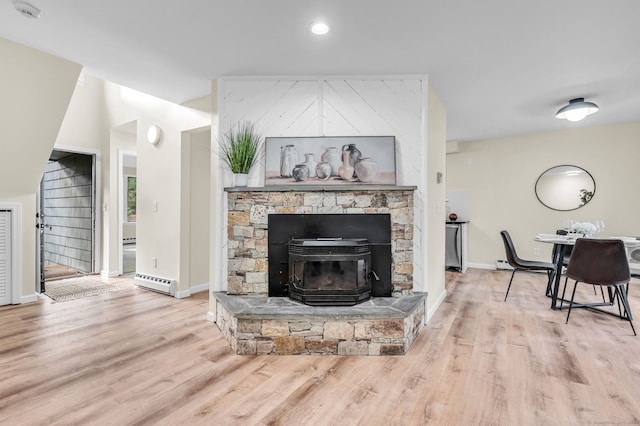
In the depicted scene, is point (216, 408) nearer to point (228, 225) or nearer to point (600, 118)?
point (228, 225)

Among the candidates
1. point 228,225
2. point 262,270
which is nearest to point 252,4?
point 228,225

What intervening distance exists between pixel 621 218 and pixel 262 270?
5.19m

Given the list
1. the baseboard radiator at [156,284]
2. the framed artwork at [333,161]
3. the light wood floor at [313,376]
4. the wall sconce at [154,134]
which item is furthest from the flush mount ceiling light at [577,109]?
the baseboard radiator at [156,284]

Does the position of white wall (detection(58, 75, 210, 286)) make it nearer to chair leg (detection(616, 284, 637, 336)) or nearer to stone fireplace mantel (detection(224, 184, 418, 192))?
stone fireplace mantel (detection(224, 184, 418, 192))

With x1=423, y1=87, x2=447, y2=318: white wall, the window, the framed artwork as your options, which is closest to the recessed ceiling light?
the framed artwork

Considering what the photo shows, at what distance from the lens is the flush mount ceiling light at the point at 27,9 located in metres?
2.02

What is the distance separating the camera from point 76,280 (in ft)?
15.8

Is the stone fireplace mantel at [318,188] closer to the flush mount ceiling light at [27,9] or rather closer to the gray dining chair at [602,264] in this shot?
the flush mount ceiling light at [27,9]

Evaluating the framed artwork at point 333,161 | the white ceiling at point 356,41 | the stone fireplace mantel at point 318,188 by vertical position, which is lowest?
the stone fireplace mantel at point 318,188

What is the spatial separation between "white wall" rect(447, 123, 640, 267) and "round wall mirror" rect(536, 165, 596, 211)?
0.23 feet

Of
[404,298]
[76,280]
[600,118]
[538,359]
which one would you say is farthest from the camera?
[76,280]

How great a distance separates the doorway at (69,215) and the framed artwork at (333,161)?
3.83 m

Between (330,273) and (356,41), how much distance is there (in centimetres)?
179

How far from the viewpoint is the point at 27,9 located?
6.81ft
